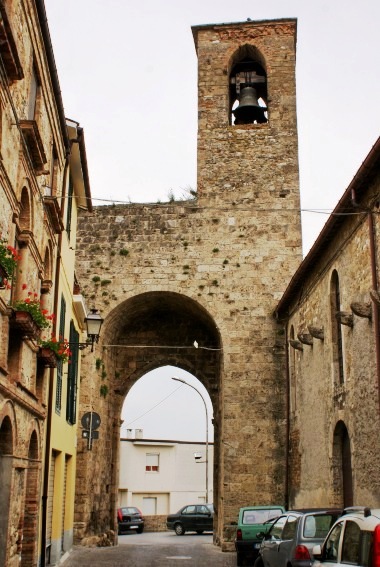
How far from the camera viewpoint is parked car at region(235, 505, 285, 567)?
45.5 feet

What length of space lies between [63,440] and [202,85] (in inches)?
474

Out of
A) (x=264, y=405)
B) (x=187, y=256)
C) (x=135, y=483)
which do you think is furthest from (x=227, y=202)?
(x=135, y=483)

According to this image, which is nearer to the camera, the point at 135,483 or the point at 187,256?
the point at 187,256

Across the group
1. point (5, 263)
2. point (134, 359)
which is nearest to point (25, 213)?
point (5, 263)

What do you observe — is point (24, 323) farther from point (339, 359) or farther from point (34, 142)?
point (339, 359)

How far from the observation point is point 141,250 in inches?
773

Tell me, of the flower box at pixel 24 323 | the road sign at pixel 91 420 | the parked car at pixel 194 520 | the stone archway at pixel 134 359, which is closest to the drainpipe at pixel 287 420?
the stone archway at pixel 134 359

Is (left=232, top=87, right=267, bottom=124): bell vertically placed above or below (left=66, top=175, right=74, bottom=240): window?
above

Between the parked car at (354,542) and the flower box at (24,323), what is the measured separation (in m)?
3.94

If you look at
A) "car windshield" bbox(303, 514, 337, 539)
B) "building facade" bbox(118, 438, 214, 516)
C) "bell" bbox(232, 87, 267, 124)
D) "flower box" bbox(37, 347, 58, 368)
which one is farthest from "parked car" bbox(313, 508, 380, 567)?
"building facade" bbox(118, 438, 214, 516)

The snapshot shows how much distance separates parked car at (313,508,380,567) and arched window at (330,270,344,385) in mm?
6787

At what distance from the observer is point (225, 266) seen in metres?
19.1

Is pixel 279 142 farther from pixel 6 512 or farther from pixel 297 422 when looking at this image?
pixel 6 512

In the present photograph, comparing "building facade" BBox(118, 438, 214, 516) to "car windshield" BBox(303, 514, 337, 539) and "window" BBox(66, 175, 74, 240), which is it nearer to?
"window" BBox(66, 175, 74, 240)
